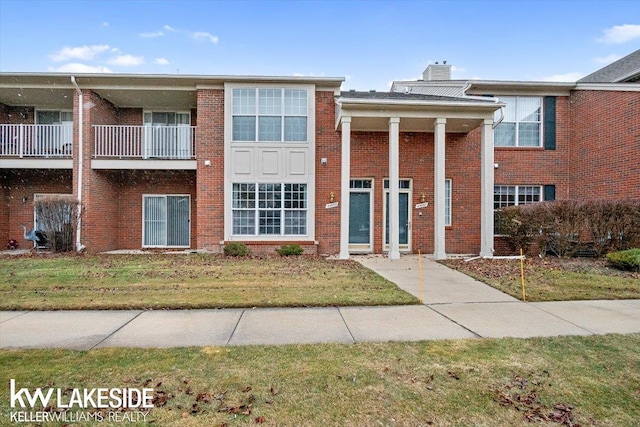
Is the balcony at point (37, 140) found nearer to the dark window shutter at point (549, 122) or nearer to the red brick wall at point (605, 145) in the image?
the dark window shutter at point (549, 122)

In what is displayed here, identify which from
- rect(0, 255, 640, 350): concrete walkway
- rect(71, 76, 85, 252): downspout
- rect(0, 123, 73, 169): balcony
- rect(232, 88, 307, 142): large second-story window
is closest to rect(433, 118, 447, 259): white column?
rect(232, 88, 307, 142): large second-story window

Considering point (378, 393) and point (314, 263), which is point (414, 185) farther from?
point (378, 393)

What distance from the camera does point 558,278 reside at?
8.12m

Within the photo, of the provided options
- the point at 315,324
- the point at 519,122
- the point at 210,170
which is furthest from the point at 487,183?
the point at 315,324

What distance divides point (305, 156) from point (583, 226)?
8398 millimetres

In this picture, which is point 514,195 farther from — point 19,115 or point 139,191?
point 19,115

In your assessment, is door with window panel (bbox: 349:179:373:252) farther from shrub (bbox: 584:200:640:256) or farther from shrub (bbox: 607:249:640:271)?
shrub (bbox: 607:249:640:271)

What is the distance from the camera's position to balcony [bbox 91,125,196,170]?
44.0 ft

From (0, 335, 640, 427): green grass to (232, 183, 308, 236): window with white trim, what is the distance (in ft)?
29.1

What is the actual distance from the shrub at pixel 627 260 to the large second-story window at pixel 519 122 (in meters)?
6.05

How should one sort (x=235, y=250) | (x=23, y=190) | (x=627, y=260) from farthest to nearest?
(x=23, y=190) < (x=235, y=250) < (x=627, y=260)

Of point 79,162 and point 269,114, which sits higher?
point 269,114

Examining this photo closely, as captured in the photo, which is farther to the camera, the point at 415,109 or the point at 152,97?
the point at 152,97

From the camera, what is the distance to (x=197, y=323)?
510cm
